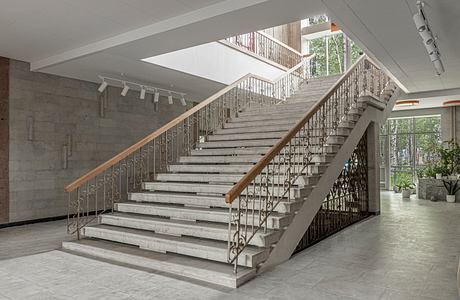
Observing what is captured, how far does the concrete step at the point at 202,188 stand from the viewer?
4.93 metres

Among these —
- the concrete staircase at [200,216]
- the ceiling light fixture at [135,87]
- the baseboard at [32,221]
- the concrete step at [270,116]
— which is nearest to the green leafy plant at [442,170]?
the concrete staircase at [200,216]

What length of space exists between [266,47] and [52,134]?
7205 mm

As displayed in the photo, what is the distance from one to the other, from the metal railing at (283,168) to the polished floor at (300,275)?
59cm

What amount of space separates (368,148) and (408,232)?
8.42ft

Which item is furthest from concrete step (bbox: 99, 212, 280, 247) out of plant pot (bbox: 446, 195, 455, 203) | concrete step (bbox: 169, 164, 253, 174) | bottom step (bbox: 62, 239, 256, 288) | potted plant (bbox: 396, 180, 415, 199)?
potted plant (bbox: 396, 180, 415, 199)

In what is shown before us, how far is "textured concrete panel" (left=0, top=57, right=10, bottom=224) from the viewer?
6.82 meters

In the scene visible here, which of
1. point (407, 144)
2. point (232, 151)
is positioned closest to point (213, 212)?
point (232, 151)

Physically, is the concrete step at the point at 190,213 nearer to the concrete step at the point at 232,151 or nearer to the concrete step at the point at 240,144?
the concrete step at the point at 232,151

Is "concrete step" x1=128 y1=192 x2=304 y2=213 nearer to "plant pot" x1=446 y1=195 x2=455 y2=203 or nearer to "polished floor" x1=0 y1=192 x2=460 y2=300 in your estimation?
"polished floor" x1=0 y1=192 x2=460 y2=300

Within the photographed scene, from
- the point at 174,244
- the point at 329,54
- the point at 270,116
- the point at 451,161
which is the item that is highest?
the point at 329,54

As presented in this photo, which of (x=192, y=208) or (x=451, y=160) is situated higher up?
(x=451, y=160)

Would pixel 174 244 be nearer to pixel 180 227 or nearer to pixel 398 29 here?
pixel 180 227

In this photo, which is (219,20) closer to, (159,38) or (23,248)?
(159,38)

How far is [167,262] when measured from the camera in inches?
162
